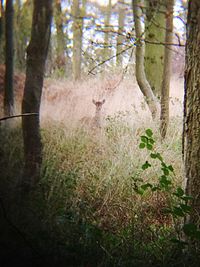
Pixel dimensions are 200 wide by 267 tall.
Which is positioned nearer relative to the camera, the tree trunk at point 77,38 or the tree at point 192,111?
the tree at point 192,111

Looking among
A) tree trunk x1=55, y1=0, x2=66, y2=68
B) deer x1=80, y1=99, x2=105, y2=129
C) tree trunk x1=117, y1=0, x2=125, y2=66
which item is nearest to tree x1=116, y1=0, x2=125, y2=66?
tree trunk x1=117, y1=0, x2=125, y2=66

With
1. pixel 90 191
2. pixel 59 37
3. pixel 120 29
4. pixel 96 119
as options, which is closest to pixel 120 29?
pixel 120 29

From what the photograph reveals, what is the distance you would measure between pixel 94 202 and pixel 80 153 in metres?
0.42

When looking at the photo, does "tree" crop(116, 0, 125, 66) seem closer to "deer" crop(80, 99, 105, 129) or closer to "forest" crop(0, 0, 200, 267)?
"forest" crop(0, 0, 200, 267)

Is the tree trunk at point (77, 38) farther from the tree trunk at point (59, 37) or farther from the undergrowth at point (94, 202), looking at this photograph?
the undergrowth at point (94, 202)

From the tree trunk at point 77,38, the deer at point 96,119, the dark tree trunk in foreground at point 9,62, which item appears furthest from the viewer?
the deer at point 96,119

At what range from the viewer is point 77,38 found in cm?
226

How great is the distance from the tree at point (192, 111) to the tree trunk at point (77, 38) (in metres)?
0.75

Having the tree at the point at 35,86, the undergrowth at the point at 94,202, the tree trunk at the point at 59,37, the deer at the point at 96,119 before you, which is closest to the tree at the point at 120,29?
the deer at the point at 96,119

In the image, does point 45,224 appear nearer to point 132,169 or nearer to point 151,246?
point 151,246

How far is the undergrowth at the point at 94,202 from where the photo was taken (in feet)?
5.73

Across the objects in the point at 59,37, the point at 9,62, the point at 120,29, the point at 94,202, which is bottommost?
the point at 94,202

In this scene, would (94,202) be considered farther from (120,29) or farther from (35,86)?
(120,29)

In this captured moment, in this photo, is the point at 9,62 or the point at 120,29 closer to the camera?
the point at 9,62
